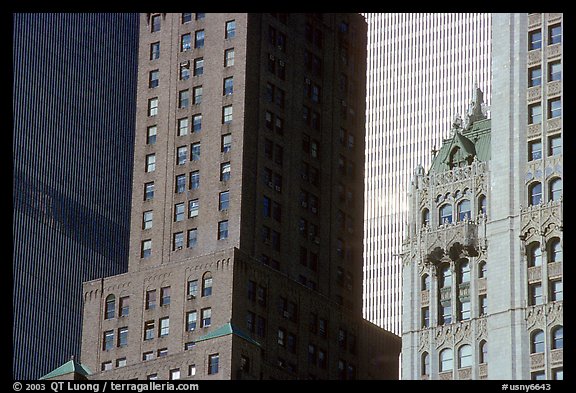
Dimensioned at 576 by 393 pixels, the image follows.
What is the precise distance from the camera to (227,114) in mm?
195875

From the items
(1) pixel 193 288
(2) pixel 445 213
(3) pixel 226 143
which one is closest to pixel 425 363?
(2) pixel 445 213

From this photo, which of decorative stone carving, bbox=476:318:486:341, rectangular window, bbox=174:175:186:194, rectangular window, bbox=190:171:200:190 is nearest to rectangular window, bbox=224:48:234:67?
rectangular window, bbox=190:171:200:190

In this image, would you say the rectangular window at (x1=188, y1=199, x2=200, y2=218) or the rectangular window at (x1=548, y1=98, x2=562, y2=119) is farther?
the rectangular window at (x1=188, y1=199, x2=200, y2=218)

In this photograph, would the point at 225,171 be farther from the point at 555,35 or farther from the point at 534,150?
the point at 555,35

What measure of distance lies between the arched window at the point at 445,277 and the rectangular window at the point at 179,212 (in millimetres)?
31370

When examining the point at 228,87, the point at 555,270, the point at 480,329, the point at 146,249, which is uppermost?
the point at 228,87

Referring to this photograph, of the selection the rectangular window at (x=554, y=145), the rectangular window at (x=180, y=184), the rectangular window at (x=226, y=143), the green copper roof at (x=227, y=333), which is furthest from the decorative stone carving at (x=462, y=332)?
the rectangular window at (x=180, y=184)

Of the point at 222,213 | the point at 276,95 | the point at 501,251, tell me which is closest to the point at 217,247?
the point at 222,213

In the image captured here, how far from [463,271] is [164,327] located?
106 ft

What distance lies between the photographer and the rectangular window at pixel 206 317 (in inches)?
7234

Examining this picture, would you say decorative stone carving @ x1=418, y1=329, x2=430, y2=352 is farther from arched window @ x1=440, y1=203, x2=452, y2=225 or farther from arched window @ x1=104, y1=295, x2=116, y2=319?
arched window @ x1=104, y1=295, x2=116, y2=319

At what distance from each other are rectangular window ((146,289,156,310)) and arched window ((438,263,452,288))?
103 ft

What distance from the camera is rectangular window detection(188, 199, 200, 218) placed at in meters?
193

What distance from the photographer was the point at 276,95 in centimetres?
19962
